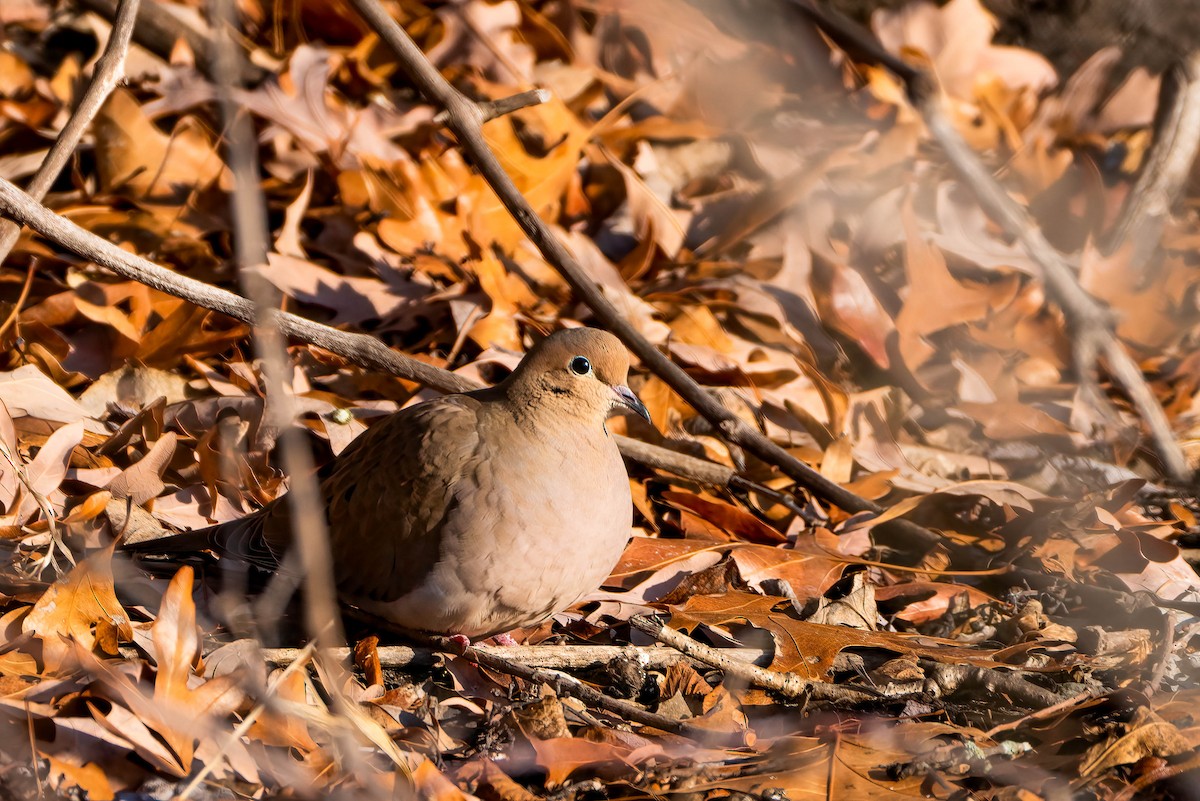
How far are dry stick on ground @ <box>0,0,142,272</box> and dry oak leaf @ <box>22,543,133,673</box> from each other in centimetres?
117

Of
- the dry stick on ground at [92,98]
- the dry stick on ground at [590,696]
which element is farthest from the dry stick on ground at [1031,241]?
the dry stick on ground at [92,98]

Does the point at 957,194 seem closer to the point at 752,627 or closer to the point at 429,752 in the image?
the point at 752,627

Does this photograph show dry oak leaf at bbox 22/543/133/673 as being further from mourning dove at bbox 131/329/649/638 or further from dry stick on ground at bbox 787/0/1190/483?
dry stick on ground at bbox 787/0/1190/483

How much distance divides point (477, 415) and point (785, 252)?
192cm

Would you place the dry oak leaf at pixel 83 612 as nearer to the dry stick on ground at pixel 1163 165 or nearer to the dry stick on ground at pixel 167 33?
the dry stick on ground at pixel 167 33

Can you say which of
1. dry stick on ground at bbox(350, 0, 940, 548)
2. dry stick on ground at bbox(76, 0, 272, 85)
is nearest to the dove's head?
dry stick on ground at bbox(350, 0, 940, 548)

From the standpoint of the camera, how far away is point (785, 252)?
14.8 feet

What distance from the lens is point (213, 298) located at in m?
3.25

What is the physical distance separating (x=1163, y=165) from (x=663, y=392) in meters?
2.66

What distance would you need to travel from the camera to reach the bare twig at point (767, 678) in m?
2.79

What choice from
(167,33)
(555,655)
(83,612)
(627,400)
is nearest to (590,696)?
(555,655)

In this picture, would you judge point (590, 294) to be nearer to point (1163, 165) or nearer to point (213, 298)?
point (213, 298)

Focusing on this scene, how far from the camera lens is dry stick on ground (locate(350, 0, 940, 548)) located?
361 centimetres

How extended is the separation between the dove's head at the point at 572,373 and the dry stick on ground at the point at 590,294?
1.83 ft
